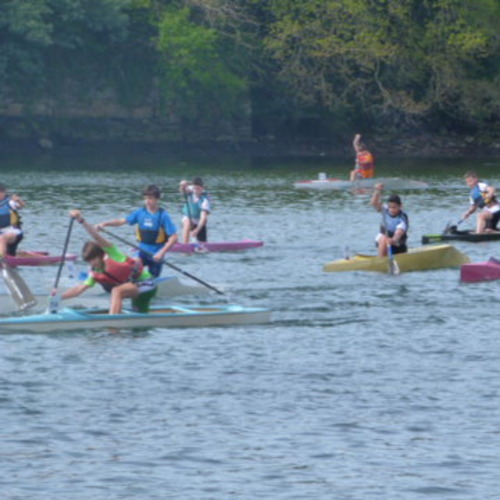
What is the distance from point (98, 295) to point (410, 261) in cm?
683

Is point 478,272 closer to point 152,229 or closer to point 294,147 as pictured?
point 152,229

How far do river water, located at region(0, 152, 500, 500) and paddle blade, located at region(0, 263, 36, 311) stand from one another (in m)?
2.00

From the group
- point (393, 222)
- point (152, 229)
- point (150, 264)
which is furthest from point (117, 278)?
point (393, 222)

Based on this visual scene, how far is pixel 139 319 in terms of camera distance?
23250mm

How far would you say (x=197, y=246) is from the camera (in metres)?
33.8

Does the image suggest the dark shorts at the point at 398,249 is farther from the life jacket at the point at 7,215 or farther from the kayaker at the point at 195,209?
the life jacket at the point at 7,215

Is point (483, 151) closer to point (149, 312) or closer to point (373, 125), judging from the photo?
point (373, 125)

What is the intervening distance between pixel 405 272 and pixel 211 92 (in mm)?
56866

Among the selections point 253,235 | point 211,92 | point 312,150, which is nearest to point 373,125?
point 312,150

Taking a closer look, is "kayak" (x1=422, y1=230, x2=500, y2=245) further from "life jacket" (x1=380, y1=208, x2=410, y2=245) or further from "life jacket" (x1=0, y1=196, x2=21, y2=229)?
"life jacket" (x1=0, y1=196, x2=21, y2=229)

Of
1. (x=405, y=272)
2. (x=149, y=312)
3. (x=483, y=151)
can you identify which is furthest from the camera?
(x=483, y=151)

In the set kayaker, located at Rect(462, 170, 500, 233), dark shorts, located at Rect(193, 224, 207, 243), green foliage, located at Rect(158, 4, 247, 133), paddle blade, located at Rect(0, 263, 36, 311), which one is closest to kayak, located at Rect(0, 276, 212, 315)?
paddle blade, located at Rect(0, 263, 36, 311)

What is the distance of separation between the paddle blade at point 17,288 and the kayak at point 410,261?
7.77m

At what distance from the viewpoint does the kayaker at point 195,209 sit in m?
33.2
